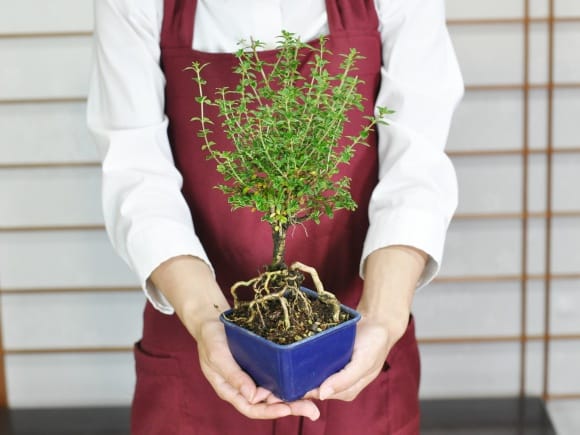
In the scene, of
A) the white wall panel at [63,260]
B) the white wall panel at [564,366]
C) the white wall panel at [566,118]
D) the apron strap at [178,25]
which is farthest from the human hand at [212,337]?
the white wall panel at [564,366]

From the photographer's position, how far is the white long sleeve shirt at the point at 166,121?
4.14 feet

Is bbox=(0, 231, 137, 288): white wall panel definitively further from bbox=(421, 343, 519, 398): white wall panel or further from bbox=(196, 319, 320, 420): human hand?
bbox=(196, 319, 320, 420): human hand

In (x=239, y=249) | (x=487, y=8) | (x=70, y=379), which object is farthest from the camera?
(x=70, y=379)

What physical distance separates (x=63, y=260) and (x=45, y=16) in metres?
0.72

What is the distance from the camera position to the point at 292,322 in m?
0.96

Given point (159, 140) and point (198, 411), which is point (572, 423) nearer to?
point (198, 411)

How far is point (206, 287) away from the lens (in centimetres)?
119

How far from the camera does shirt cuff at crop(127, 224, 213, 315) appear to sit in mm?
1236

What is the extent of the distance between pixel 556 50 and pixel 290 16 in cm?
111

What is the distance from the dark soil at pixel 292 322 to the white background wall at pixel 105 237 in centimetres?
137

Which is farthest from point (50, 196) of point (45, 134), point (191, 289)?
→ point (191, 289)

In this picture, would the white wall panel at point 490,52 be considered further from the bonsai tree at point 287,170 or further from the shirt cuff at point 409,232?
the bonsai tree at point 287,170

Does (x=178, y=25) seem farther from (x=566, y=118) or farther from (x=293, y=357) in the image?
(x=566, y=118)

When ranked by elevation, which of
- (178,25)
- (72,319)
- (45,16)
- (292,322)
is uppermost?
(45,16)
